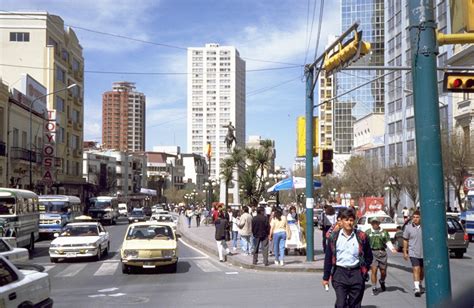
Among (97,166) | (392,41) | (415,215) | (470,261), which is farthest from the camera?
(97,166)

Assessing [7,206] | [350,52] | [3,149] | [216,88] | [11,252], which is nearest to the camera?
[350,52]

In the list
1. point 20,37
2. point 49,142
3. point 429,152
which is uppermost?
point 20,37

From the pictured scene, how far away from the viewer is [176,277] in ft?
53.9

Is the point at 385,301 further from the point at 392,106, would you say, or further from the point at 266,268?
the point at 392,106

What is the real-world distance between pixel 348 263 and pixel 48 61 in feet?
203

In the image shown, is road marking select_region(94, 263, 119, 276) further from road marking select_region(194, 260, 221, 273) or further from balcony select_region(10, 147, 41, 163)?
balcony select_region(10, 147, 41, 163)

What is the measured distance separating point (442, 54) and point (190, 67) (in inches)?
2915

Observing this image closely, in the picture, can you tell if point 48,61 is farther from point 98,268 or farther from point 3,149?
point 98,268

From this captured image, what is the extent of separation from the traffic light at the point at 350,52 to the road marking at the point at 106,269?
346 inches

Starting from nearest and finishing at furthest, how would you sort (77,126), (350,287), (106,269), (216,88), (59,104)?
(350,287)
(106,269)
(59,104)
(77,126)
(216,88)

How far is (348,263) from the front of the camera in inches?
313

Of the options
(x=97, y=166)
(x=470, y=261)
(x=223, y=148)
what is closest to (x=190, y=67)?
(x=97, y=166)

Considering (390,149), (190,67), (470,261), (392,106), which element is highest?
(190,67)

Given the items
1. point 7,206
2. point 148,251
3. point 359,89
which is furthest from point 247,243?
point 359,89
